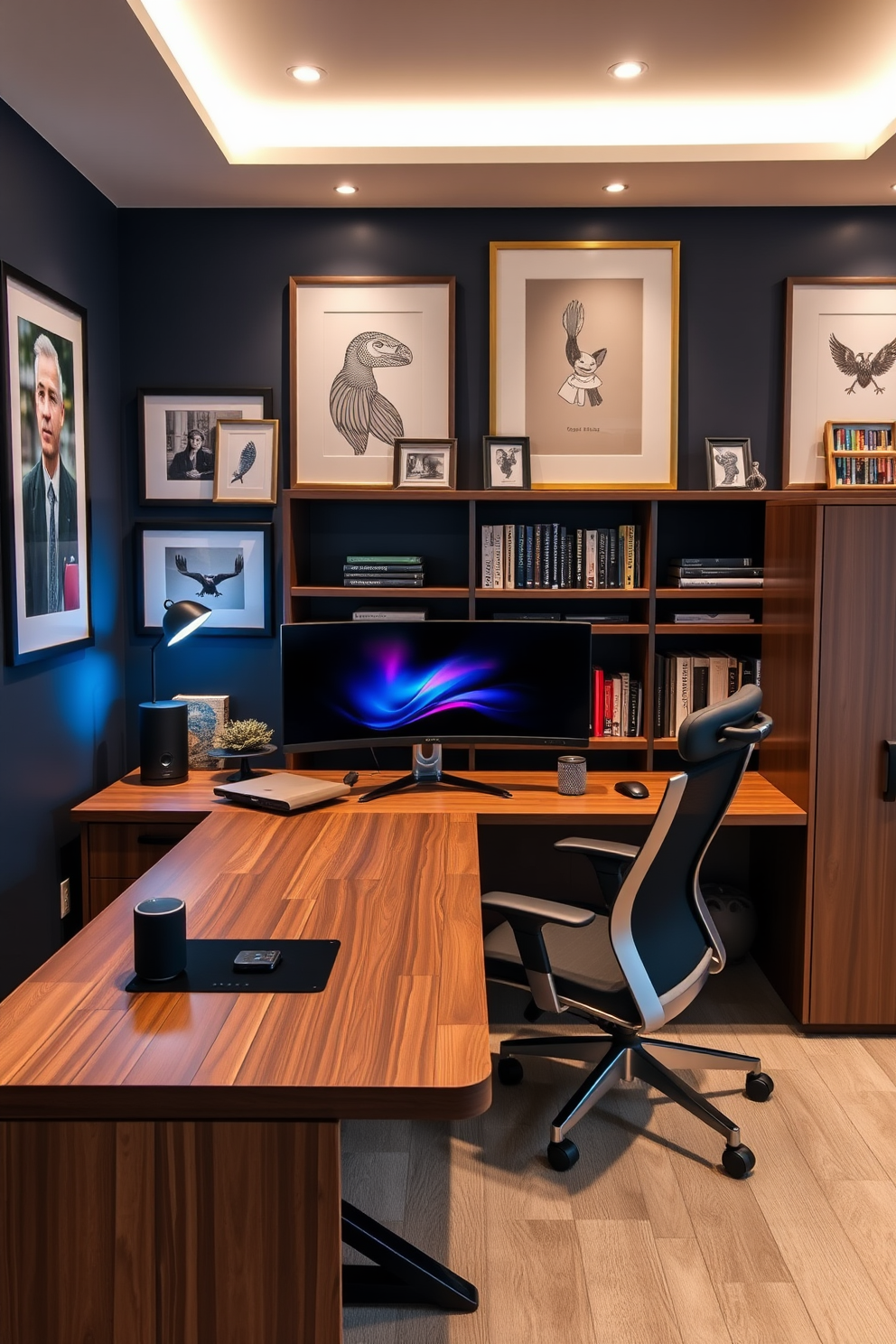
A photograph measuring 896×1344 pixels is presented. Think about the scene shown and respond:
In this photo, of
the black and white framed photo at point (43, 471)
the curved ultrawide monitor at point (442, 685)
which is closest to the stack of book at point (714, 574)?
the curved ultrawide monitor at point (442, 685)

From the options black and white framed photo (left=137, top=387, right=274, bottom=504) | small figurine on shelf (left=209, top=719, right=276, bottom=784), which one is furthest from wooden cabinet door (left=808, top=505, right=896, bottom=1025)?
black and white framed photo (left=137, top=387, right=274, bottom=504)

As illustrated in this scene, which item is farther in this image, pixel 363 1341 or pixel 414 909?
pixel 414 909

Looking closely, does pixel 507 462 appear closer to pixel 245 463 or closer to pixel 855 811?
pixel 245 463

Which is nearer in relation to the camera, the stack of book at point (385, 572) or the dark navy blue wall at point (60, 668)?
the dark navy blue wall at point (60, 668)

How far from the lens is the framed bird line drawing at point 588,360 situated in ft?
12.0

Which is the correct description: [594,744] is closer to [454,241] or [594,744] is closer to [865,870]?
[865,870]

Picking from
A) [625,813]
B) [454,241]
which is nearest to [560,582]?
[625,813]

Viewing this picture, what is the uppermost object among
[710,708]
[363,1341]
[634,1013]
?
[710,708]

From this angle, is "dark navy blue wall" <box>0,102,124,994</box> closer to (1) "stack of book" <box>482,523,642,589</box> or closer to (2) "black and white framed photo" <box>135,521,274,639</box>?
(2) "black and white framed photo" <box>135,521,274,639</box>

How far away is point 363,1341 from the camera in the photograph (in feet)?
6.41

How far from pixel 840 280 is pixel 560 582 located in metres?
1.41

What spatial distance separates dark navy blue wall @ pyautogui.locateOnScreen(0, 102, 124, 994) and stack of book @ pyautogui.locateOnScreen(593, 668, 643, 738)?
1.68 meters

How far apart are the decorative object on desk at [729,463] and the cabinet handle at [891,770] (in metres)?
1.05

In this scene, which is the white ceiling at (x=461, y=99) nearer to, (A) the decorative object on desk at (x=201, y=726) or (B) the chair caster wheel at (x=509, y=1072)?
(A) the decorative object on desk at (x=201, y=726)
